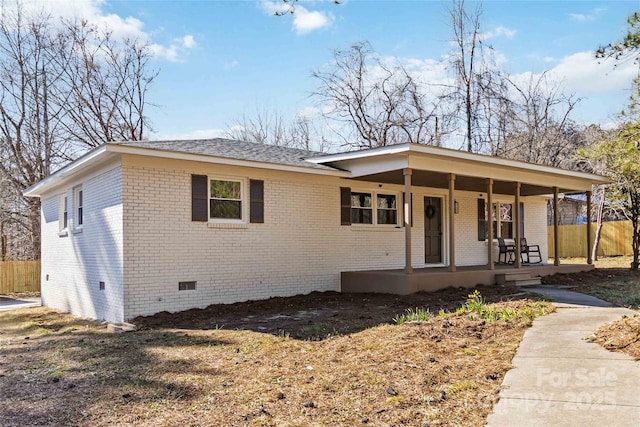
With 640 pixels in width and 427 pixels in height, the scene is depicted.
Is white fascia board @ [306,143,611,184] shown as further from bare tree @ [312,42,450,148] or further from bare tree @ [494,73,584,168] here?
bare tree @ [312,42,450,148]

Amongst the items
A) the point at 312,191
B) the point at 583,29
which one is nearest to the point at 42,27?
the point at 312,191

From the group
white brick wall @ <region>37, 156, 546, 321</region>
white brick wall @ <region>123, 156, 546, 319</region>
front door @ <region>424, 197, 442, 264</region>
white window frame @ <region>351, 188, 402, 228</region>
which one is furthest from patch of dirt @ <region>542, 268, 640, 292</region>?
white window frame @ <region>351, 188, 402, 228</region>

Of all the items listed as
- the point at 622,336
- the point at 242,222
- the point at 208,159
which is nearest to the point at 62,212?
the point at 242,222

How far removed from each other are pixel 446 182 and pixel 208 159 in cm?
677

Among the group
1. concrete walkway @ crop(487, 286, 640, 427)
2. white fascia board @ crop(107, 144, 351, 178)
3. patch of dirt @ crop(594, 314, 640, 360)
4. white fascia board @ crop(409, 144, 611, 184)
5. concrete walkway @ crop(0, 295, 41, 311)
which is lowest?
concrete walkway @ crop(0, 295, 41, 311)

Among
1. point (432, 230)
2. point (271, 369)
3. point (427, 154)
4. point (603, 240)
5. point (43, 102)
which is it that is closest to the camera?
point (271, 369)

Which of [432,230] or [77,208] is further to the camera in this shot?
[432,230]

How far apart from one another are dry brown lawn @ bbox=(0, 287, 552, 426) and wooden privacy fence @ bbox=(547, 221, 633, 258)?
1732cm

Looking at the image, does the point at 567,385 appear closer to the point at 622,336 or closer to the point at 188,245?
the point at 622,336

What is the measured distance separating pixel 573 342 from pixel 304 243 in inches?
263

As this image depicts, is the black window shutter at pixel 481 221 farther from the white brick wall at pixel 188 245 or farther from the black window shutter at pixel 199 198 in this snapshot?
the black window shutter at pixel 199 198

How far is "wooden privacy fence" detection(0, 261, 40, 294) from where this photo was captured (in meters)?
20.0

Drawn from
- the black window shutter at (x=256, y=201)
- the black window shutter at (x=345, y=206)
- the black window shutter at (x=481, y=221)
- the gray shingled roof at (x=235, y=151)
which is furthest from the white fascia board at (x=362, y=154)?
the black window shutter at (x=481, y=221)

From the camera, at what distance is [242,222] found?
10477 millimetres
